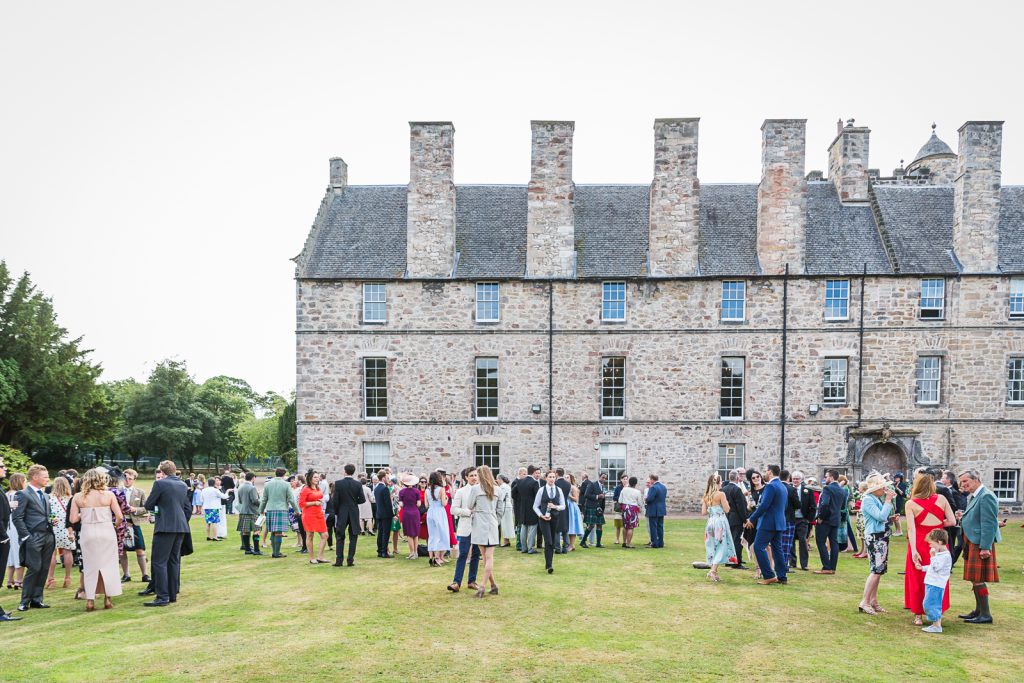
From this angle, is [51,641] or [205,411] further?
[205,411]

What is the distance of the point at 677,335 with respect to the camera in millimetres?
24281

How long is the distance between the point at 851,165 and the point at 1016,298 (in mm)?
7499

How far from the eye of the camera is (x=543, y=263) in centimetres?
2456

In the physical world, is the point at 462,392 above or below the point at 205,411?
above

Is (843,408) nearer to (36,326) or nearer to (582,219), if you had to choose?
(582,219)

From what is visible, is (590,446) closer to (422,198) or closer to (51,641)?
(422,198)

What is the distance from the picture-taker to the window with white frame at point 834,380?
945 inches

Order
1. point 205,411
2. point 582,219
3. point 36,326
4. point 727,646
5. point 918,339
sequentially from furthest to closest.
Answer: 1. point 205,411
2. point 36,326
3. point 582,219
4. point 918,339
5. point 727,646

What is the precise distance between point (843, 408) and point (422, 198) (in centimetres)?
1728

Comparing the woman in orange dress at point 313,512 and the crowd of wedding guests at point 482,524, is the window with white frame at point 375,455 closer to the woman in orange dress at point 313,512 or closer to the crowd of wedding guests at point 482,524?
the crowd of wedding guests at point 482,524

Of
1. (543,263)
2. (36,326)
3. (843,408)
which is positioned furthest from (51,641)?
(36,326)

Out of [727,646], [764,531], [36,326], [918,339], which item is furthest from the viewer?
[36,326]

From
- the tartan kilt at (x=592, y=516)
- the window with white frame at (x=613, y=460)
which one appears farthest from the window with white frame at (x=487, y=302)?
the tartan kilt at (x=592, y=516)

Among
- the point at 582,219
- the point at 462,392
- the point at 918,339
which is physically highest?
the point at 582,219
